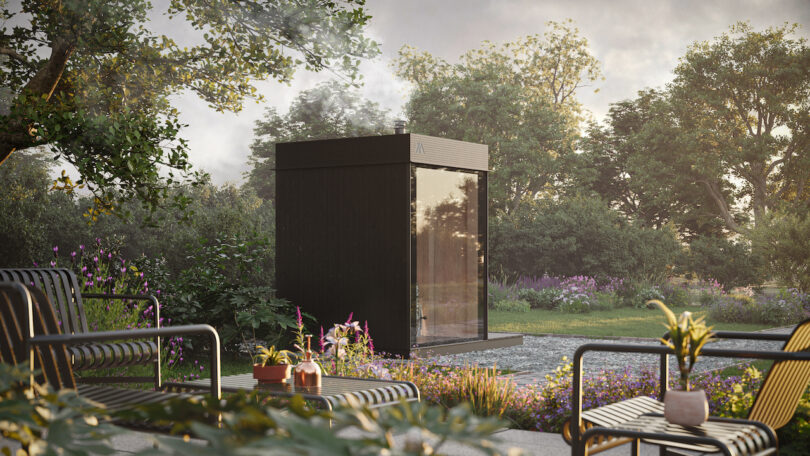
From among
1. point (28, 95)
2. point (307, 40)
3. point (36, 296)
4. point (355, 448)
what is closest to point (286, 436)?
point (355, 448)

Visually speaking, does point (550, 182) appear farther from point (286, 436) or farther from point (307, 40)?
point (286, 436)

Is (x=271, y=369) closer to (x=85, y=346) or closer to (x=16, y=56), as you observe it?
(x=85, y=346)

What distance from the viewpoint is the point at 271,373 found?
3.92m

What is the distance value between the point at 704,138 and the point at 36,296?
71.9 feet

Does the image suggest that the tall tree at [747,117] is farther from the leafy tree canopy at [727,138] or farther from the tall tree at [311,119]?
the tall tree at [311,119]

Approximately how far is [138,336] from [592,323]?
10.8 m

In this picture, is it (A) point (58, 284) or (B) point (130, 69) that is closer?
(A) point (58, 284)

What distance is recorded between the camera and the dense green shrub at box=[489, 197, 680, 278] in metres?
17.7

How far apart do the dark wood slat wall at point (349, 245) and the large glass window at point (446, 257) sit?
0.18 metres

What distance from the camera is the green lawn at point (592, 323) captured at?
37.2 ft

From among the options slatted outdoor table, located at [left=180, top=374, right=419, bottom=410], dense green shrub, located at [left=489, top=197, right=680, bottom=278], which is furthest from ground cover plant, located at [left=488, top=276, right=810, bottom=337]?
slatted outdoor table, located at [left=180, top=374, right=419, bottom=410]

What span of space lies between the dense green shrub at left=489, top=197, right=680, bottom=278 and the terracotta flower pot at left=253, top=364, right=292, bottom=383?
14.0 metres

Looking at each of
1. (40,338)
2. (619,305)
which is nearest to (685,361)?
(40,338)

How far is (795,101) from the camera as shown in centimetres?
2128
